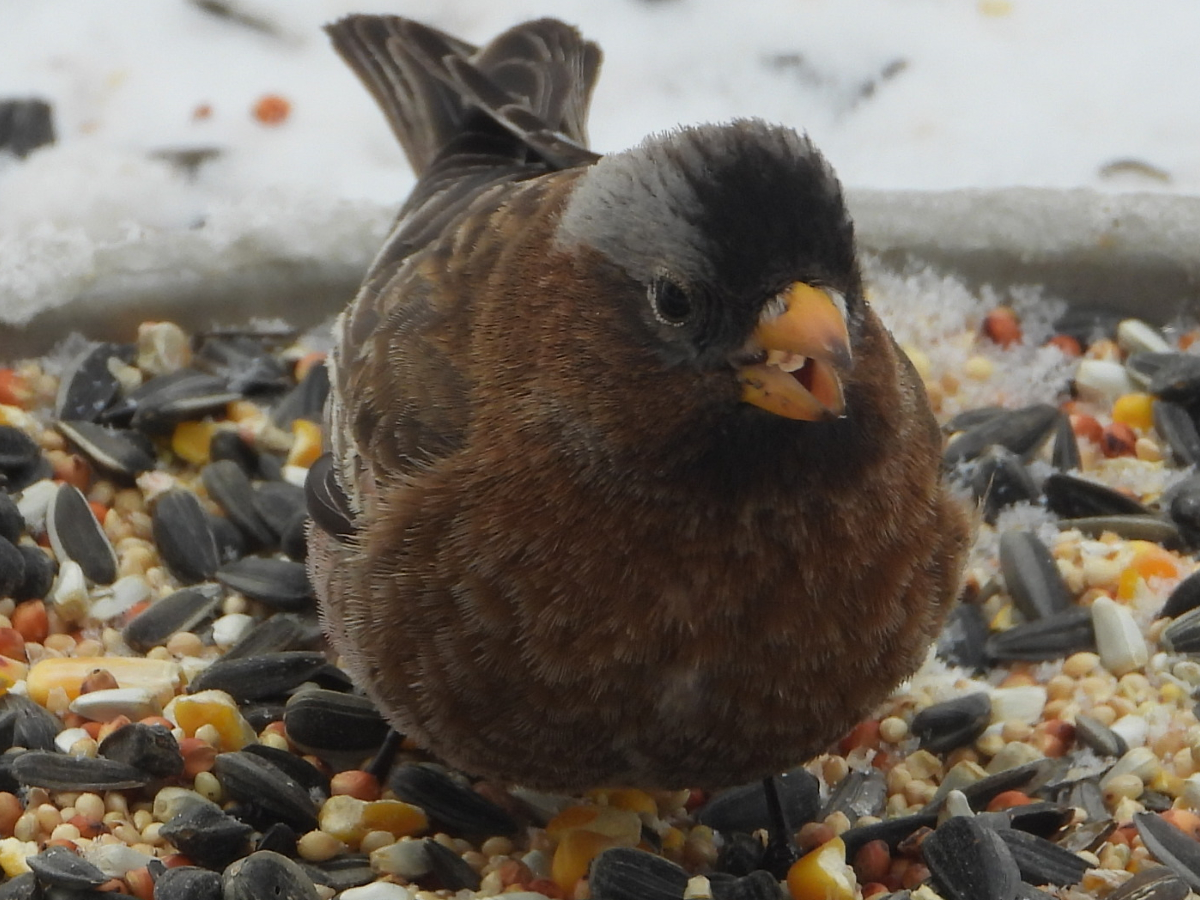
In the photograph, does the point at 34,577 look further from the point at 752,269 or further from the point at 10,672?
the point at 752,269

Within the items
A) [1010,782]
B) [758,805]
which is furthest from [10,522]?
[1010,782]

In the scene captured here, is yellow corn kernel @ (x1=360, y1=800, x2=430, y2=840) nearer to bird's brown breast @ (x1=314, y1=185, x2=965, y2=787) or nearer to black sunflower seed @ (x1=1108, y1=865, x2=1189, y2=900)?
bird's brown breast @ (x1=314, y1=185, x2=965, y2=787)

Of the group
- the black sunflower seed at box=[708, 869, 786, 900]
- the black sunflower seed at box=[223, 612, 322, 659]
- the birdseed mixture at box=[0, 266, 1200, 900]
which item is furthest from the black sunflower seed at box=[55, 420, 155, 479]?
the black sunflower seed at box=[708, 869, 786, 900]

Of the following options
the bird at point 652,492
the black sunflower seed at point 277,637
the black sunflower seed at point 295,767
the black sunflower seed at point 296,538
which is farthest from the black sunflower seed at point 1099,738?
the black sunflower seed at point 296,538

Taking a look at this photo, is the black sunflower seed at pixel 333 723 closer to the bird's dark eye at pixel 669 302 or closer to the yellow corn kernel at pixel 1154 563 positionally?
the bird's dark eye at pixel 669 302

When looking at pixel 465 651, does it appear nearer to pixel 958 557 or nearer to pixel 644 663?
pixel 644 663

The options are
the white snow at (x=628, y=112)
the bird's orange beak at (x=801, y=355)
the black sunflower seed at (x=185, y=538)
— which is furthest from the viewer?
the white snow at (x=628, y=112)
